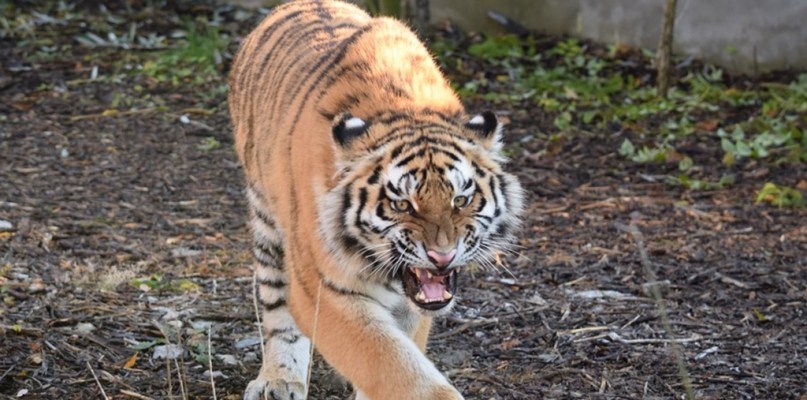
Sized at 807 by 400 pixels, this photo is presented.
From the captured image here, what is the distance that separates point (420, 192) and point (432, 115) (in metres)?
0.40

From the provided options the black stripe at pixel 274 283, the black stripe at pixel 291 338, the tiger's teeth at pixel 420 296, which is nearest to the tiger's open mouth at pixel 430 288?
the tiger's teeth at pixel 420 296

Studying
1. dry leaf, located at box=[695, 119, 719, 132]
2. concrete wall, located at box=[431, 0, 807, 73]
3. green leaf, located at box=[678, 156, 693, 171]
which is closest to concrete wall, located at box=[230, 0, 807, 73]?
concrete wall, located at box=[431, 0, 807, 73]

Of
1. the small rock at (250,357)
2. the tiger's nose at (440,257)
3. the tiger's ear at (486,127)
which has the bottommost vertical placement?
the small rock at (250,357)

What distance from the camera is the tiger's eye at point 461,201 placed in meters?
3.07

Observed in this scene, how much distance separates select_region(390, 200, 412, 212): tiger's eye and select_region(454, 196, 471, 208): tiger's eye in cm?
14

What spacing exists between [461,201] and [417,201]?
0.14 metres

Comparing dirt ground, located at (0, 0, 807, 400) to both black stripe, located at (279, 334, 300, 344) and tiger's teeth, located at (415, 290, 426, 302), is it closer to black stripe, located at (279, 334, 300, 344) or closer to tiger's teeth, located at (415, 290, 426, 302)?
black stripe, located at (279, 334, 300, 344)

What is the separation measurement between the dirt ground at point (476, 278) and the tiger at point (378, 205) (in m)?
0.47

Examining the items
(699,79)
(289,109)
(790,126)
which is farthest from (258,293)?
(699,79)

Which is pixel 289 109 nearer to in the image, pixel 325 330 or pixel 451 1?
pixel 325 330

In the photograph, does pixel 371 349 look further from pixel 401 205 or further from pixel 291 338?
pixel 291 338

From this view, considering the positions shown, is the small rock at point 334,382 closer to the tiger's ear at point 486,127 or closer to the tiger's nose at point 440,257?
the tiger's nose at point 440,257

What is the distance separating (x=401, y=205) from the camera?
3.07 metres

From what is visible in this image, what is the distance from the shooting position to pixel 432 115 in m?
3.33
